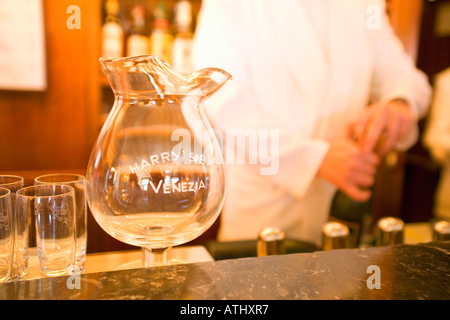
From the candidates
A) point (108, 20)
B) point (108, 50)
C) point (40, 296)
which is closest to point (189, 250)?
point (40, 296)

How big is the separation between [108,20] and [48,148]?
62cm

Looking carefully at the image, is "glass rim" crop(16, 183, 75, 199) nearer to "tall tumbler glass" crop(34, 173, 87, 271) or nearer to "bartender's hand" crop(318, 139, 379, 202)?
"tall tumbler glass" crop(34, 173, 87, 271)

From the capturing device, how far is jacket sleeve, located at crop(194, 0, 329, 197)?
105cm

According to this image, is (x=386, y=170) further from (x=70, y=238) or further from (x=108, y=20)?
(x=70, y=238)

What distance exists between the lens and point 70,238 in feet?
1.46

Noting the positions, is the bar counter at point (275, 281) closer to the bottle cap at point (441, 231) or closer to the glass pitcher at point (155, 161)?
the glass pitcher at point (155, 161)

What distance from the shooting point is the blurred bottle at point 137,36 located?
169 cm

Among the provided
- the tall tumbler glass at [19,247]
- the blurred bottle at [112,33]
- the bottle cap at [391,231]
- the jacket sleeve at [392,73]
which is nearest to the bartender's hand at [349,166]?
the jacket sleeve at [392,73]

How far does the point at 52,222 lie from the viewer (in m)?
0.43

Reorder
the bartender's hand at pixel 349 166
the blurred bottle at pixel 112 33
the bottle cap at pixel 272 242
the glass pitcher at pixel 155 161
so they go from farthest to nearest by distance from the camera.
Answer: the blurred bottle at pixel 112 33 → the bartender's hand at pixel 349 166 → the bottle cap at pixel 272 242 → the glass pitcher at pixel 155 161

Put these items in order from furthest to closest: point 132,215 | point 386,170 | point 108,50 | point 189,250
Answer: point 386,170, point 108,50, point 189,250, point 132,215

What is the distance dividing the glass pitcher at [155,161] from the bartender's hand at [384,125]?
0.67 m

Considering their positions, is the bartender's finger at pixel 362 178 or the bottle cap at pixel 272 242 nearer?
the bottle cap at pixel 272 242

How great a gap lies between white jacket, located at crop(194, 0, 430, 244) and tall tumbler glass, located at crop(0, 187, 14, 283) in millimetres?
705
